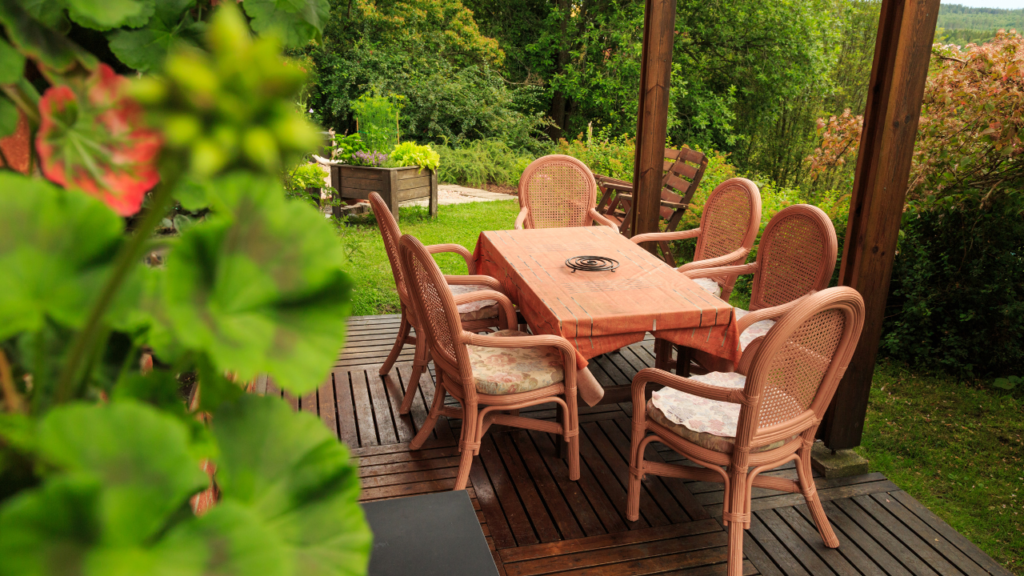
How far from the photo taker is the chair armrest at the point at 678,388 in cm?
194

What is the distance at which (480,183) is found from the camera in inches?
403

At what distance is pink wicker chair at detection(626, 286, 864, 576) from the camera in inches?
72.1

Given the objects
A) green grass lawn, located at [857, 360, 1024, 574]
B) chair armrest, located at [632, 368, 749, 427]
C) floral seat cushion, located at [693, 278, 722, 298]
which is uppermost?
chair armrest, located at [632, 368, 749, 427]

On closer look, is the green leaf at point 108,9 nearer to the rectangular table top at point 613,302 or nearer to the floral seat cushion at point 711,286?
the rectangular table top at point 613,302

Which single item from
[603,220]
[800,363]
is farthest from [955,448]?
[603,220]

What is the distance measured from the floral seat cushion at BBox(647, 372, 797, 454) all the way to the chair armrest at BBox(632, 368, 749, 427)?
0.04 metres

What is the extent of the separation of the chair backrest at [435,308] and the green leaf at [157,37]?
5.83ft

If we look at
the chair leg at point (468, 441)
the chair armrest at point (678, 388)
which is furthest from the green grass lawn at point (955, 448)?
the chair leg at point (468, 441)

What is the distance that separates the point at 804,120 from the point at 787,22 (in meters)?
2.45

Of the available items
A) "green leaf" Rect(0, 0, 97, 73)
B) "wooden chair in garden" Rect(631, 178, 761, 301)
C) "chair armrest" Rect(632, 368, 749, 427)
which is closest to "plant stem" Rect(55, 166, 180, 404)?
"green leaf" Rect(0, 0, 97, 73)

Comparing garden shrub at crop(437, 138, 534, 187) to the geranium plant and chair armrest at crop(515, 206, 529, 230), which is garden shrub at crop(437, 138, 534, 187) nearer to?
chair armrest at crop(515, 206, 529, 230)

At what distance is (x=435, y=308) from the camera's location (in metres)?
2.41

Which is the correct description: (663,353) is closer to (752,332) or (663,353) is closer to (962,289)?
(752,332)

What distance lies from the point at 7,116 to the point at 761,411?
2013mm
